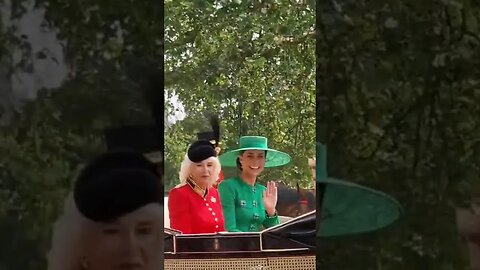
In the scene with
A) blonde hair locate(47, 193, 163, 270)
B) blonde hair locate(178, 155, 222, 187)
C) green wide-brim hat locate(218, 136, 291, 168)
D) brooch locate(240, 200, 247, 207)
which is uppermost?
green wide-brim hat locate(218, 136, 291, 168)

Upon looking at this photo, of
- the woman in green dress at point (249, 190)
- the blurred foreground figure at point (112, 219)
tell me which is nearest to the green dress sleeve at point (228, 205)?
the woman in green dress at point (249, 190)

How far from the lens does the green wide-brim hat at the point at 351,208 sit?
2.09ft

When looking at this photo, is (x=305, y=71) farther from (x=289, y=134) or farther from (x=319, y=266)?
(x=319, y=266)

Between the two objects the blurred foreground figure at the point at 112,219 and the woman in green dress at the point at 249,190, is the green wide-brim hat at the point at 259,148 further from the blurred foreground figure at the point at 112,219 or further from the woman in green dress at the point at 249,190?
the blurred foreground figure at the point at 112,219

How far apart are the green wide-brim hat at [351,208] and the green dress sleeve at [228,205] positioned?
0.95 ft

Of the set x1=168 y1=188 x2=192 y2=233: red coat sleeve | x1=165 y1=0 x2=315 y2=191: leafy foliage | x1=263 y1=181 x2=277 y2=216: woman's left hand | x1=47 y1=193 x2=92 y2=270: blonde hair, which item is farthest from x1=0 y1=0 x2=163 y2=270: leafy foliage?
x1=263 y1=181 x2=277 y2=216: woman's left hand

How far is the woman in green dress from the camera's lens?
0.89m

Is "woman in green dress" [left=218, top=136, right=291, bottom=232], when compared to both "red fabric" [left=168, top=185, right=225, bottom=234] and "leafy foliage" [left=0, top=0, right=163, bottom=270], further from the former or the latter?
"leafy foliage" [left=0, top=0, right=163, bottom=270]

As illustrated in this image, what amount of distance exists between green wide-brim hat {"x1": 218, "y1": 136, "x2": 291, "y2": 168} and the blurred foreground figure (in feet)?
0.83

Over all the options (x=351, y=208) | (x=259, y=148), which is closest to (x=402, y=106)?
(x=351, y=208)

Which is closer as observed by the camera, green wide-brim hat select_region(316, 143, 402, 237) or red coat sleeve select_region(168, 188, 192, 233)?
green wide-brim hat select_region(316, 143, 402, 237)

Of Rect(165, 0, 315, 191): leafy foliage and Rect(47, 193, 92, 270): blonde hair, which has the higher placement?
Rect(165, 0, 315, 191): leafy foliage

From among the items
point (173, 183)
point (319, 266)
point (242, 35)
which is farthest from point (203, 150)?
point (319, 266)

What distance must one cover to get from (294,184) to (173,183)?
0.16 m
